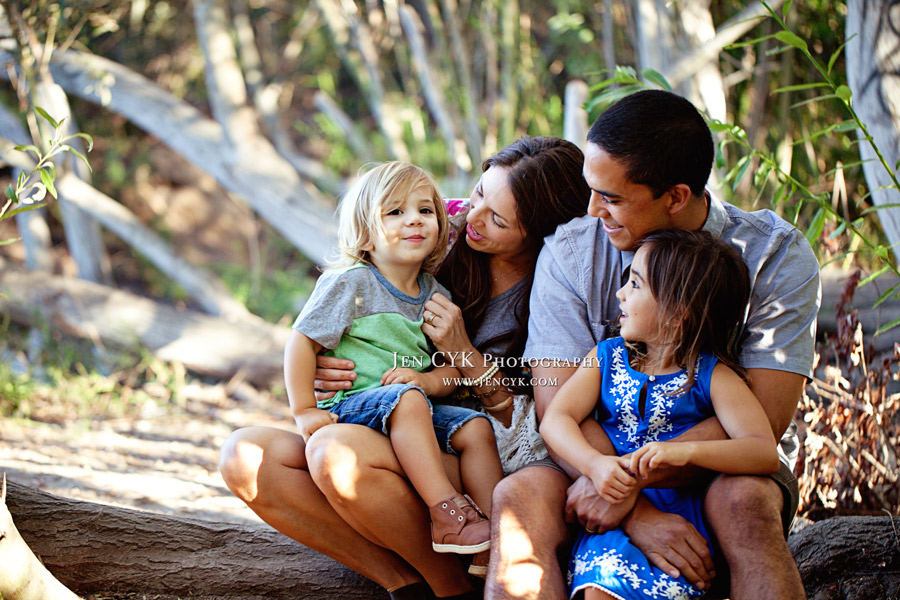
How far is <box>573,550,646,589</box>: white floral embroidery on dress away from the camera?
1.69 m

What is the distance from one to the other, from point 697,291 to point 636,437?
15.1 inches

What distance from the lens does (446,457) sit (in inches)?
83.4

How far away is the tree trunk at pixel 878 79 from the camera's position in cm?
240

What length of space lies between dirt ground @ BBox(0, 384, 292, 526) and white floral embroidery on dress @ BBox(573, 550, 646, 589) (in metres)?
1.49

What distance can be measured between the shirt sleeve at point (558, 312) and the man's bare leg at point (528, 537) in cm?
33

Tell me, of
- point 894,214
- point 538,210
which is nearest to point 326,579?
point 538,210

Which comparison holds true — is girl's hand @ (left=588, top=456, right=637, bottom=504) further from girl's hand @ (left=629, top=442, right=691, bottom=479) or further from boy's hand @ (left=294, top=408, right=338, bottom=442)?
boy's hand @ (left=294, top=408, right=338, bottom=442)

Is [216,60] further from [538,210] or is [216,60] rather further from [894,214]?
[894,214]

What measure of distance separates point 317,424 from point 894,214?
185 centimetres

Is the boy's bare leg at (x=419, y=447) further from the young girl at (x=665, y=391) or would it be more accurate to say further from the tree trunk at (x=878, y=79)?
the tree trunk at (x=878, y=79)

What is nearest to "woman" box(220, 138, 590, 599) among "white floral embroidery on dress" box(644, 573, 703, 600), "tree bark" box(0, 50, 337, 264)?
"white floral embroidery on dress" box(644, 573, 703, 600)

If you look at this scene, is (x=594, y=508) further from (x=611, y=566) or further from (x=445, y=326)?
(x=445, y=326)

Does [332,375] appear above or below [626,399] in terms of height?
above

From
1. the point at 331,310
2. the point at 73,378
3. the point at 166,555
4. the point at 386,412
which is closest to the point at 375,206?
the point at 331,310
